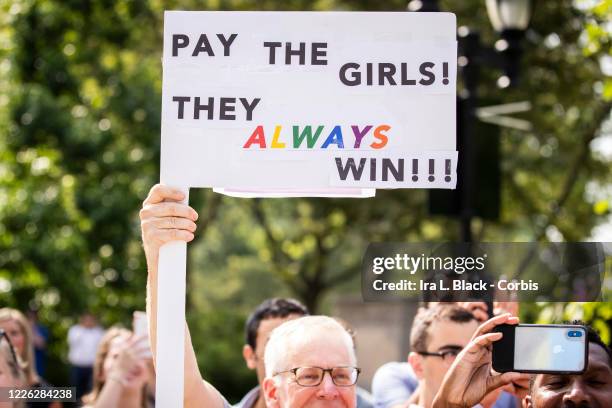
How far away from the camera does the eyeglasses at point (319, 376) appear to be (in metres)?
3.46

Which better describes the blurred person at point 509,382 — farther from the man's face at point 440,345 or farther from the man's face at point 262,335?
the man's face at point 262,335

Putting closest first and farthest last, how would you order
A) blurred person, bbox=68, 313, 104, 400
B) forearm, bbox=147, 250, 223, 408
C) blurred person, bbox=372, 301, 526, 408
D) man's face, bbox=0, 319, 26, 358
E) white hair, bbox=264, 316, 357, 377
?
forearm, bbox=147, 250, 223, 408, white hair, bbox=264, 316, 357, 377, blurred person, bbox=372, 301, 526, 408, man's face, bbox=0, 319, 26, 358, blurred person, bbox=68, 313, 104, 400

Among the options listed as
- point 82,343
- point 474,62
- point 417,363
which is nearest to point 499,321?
point 417,363

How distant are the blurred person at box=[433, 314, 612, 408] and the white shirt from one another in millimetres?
11701

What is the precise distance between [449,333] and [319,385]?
1006 millimetres

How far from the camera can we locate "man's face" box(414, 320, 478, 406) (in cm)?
425

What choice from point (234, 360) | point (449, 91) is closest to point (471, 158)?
point (449, 91)

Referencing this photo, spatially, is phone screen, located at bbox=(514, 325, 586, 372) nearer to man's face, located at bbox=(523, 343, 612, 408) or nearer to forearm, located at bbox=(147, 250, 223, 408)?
man's face, located at bbox=(523, 343, 612, 408)

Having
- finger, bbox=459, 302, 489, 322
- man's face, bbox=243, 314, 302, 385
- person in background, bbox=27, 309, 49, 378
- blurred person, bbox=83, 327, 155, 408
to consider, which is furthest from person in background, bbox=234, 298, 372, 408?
person in background, bbox=27, 309, 49, 378

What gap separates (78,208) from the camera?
47.5ft

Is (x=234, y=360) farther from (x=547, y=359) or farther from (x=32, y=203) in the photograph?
(x=547, y=359)

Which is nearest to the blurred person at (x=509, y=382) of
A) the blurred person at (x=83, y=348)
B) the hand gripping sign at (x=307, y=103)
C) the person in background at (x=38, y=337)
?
the hand gripping sign at (x=307, y=103)

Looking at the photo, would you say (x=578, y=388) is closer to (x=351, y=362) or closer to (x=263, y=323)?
(x=351, y=362)

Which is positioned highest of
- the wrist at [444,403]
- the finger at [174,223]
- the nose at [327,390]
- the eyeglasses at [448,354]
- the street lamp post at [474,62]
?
the street lamp post at [474,62]
